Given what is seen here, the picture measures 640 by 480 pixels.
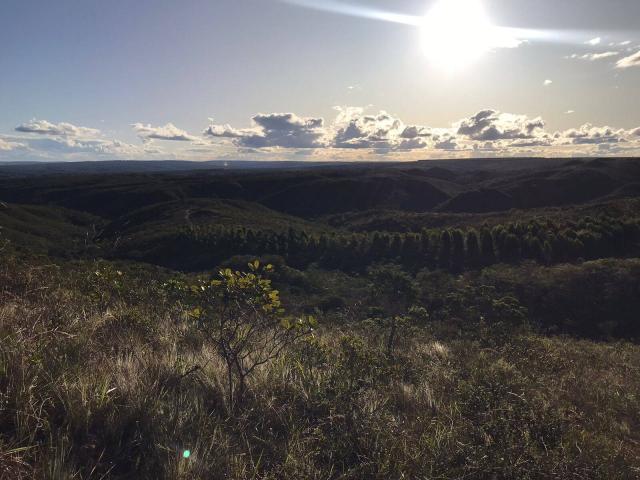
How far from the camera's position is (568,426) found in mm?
4062

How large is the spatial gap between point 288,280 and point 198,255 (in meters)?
22.5

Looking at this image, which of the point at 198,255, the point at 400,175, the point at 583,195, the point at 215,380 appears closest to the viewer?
the point at 215,380

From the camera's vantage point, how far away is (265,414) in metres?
3.53

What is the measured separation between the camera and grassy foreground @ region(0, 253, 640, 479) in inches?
110

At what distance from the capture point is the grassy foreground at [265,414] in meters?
2.79

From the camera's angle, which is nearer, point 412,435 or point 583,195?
point 412,435

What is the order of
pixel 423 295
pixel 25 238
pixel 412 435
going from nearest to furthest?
pixel 412 435, pixel 423 295, pixel 25 238

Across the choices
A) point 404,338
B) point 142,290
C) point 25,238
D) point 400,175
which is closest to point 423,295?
point 404,338

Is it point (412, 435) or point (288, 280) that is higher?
point (412, 435)

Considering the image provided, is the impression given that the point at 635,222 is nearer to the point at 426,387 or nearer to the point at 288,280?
the point at 288,280

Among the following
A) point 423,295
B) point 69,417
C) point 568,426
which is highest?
point 69,417

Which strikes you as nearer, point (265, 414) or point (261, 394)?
point (265, 414)

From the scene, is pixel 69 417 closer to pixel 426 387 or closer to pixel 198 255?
Result: pixel 426 387

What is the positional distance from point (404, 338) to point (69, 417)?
743 centimetres
